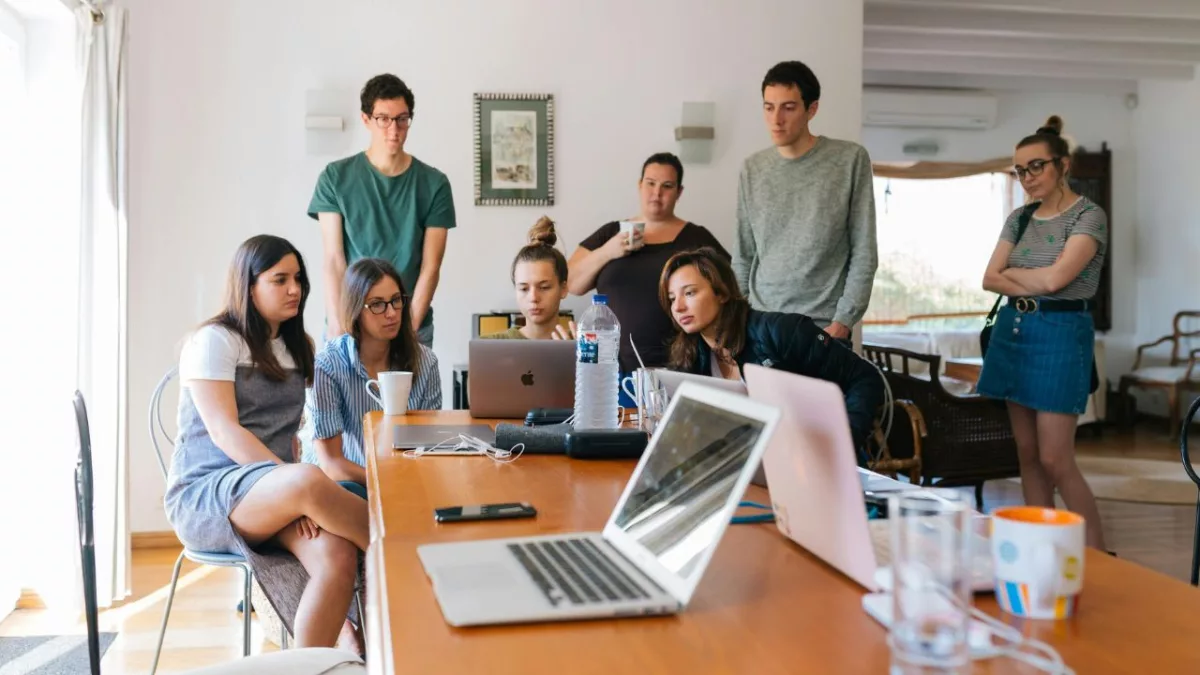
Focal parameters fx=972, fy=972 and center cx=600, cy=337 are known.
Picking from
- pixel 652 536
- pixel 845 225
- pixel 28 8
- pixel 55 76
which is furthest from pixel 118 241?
pixel 652 536

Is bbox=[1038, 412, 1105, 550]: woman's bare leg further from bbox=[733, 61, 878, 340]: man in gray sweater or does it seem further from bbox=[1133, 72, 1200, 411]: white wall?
bbox=[1133, 72, 1200, 411]: white wall

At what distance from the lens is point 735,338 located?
242cm

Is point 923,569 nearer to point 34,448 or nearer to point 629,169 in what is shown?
point 34,448

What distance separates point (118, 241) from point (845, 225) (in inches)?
97.2

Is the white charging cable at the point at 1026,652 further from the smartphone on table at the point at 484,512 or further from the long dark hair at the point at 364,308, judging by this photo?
the long dark hair at the point at 364,308

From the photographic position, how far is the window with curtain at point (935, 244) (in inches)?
317

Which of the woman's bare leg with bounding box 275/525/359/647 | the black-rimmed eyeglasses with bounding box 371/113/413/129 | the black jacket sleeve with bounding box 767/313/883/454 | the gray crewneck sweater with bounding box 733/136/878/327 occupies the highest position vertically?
the black-rimmed eyeglasses with bounding box 371/113/413/129

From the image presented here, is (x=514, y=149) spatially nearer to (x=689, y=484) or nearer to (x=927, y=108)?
(x=689, y=484)

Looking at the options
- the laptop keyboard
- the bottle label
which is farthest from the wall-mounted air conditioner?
the laptop keyboard

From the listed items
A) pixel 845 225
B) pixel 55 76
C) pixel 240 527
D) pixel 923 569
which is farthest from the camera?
pixel 55 76

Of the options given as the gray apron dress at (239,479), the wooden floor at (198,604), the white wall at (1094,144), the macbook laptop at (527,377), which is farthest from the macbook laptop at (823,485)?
the white wall at (1094,144)

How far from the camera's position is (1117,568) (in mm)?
1027

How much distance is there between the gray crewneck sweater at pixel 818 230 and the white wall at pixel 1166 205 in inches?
225

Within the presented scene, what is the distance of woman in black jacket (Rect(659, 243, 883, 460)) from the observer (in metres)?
2.34
